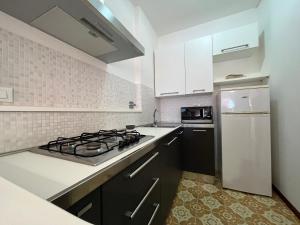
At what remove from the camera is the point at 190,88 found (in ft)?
7.44

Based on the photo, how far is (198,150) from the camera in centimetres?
204

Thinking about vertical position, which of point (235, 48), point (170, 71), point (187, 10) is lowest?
point (170, 71)

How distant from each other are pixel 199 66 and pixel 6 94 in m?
2.22

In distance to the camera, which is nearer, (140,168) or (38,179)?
(38,179)

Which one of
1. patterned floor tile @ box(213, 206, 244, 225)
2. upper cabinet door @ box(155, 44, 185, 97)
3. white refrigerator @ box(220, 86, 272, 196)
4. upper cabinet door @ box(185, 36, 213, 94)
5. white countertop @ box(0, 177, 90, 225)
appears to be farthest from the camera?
upper cabinet door @ box(155, 44, 185, 97)

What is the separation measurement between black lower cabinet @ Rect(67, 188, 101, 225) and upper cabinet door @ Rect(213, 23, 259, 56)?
2341mm

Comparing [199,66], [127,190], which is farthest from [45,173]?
[199,66]

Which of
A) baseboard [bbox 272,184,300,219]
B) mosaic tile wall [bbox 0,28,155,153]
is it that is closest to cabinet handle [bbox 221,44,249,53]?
mosaic tile wall [bbox 0,28,155,153]

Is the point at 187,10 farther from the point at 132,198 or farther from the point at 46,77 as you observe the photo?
the point at 132,198

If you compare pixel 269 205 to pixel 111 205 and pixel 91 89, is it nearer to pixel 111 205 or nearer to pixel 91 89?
pixel 111 205

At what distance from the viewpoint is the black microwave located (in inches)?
86.1

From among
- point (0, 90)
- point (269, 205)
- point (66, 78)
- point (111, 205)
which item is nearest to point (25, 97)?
point (0, 90)

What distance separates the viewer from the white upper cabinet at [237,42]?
76.3 inches

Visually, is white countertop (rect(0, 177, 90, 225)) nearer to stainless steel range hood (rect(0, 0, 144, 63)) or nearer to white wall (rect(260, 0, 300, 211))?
stainless steel range hood (rect(0, 0, 144, 63))
